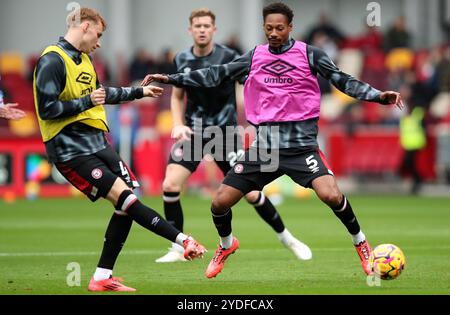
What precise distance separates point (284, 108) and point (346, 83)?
0.60 m

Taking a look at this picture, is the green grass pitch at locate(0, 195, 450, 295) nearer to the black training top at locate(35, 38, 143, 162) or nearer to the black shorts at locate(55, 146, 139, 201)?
the black shorts at locate(55, 146, 139, 201)

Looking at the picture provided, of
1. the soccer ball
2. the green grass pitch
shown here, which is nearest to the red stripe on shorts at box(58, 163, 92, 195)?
the green grass pitch

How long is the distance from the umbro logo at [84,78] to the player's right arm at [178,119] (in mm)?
2583

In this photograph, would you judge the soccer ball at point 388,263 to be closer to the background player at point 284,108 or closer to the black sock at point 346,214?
the background player at point 284,108

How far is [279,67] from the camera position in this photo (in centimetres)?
947

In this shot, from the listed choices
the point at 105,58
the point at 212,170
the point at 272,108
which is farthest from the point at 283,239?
the point at 105,58

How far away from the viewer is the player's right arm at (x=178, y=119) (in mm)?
11344

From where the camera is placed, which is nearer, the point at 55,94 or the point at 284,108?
the point at 55,94

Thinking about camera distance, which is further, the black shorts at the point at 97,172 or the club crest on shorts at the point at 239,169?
the club crest on shorts at the point at 239,169

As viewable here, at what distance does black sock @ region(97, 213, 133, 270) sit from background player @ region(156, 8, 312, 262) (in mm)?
2629

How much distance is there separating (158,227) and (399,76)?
1832 cm

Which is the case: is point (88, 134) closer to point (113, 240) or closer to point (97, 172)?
point (97, 172)

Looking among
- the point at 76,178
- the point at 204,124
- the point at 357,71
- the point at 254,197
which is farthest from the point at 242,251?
the point at 357,71

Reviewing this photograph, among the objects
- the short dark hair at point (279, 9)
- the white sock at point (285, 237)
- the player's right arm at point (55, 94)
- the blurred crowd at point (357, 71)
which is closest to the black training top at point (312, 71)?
the short dark hair at point (279, 9)
